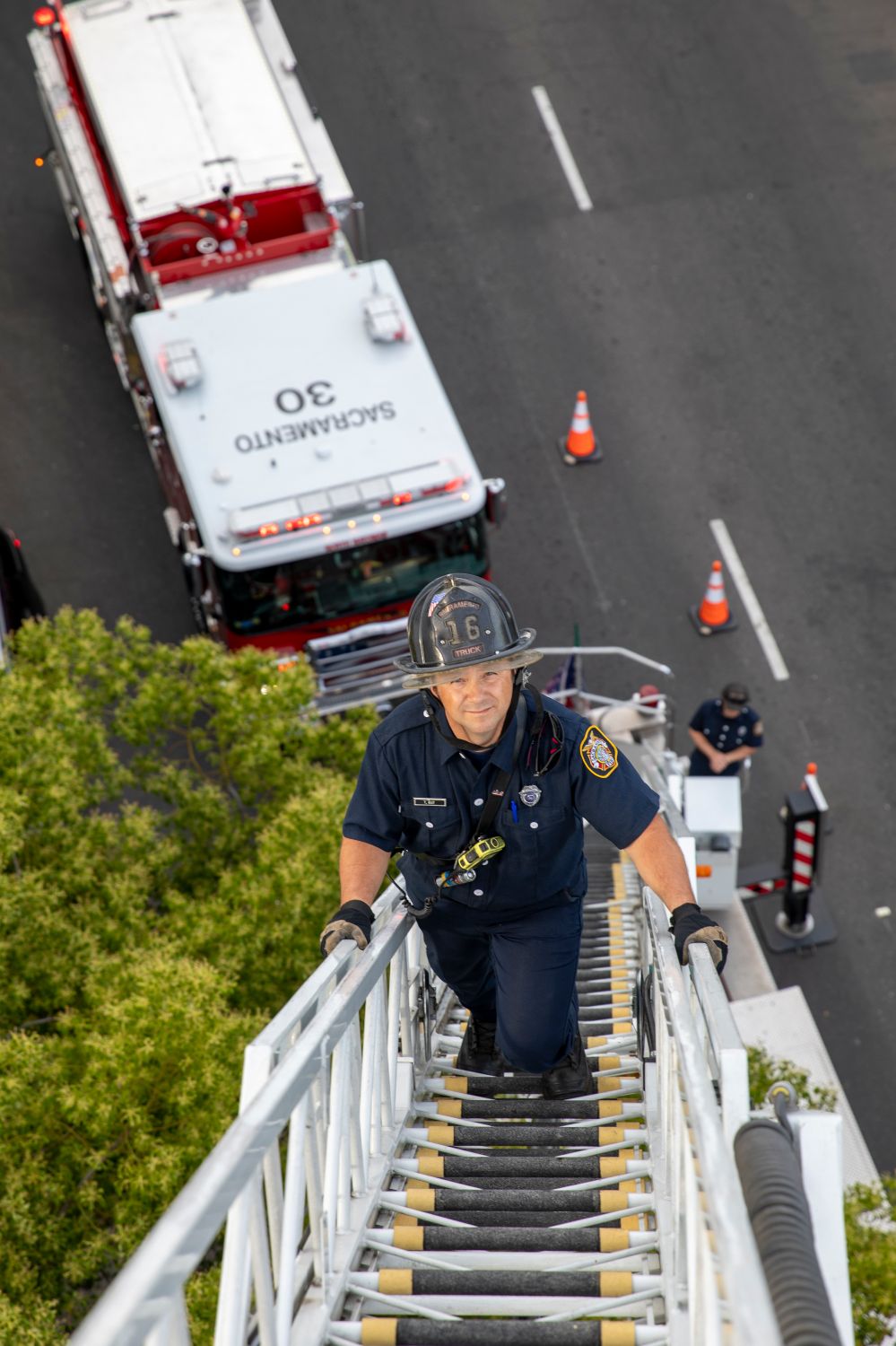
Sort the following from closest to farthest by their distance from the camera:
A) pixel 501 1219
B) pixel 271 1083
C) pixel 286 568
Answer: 1. pixel 271 1083
2. pixel 501 1219
3. pixel 286 568

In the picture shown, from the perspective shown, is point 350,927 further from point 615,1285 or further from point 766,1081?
point 766,1081

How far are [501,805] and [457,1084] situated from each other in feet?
4.84

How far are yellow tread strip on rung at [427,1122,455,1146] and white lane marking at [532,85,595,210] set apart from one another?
15.0 metres

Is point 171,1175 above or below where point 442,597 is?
below

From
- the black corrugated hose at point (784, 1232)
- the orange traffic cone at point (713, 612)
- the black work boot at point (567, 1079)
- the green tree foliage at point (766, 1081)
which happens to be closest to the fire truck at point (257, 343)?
the orange traffic cone at point (713, 612)

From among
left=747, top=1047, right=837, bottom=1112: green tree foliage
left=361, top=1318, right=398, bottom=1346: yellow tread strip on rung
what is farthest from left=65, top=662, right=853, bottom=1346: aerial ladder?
left=747, top=1047, right=837, bottom=1112: green tree foliage

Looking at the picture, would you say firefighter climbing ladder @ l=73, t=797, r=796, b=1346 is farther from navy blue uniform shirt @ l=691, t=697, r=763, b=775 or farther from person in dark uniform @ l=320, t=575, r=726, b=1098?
navy blue uniform shirt @ l=691, t=697, r=763, b=775

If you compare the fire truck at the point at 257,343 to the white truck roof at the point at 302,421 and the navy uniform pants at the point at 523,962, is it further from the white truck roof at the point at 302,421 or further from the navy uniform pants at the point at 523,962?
the navy uniform pants at the point at 523,962

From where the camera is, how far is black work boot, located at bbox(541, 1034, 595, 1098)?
6.02 metres

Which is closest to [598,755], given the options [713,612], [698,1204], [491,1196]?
[491,1196]

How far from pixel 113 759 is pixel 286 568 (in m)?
2.33

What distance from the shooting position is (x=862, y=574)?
16.2m

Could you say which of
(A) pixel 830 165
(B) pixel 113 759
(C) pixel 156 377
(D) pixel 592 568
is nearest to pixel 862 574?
(D) pixel 592 568

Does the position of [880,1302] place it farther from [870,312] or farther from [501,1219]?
[870,312]
